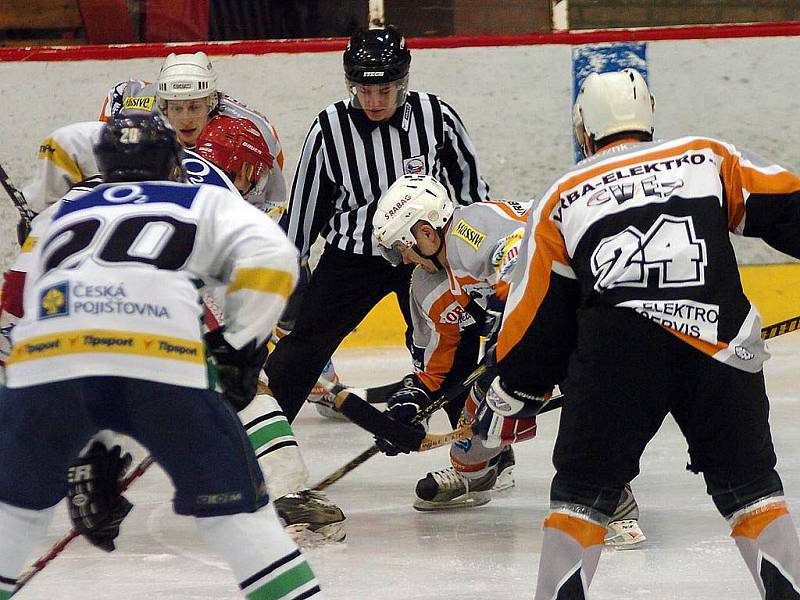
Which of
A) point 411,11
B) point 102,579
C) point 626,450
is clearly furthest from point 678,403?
point 411,11

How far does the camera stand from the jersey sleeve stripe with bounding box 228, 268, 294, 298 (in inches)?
79.8

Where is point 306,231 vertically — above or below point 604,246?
below

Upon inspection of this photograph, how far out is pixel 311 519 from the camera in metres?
3.25

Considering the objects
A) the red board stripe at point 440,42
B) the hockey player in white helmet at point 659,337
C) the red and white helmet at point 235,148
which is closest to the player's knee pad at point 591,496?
the hockey player in white helmet at point 659,337

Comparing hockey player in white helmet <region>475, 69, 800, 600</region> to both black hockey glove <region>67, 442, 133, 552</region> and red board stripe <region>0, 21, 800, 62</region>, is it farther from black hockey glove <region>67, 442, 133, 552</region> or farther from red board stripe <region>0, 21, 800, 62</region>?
red board stripe <region>0, 21, 800, 62</region>

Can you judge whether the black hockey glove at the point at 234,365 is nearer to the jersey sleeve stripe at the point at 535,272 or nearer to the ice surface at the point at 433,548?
the jersey sleeve stripe at the point at 535,272

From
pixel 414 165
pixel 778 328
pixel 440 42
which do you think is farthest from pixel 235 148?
pixel 440 42

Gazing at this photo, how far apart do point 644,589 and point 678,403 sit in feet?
2.19

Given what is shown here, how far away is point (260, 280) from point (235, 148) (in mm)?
1505

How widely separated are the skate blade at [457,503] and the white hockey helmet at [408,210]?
2.30 ft

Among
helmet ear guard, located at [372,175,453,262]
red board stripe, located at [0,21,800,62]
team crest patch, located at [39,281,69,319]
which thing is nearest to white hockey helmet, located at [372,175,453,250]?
helmet ear guard, located at [372,175,453,262]

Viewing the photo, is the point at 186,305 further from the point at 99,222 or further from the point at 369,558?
the point at 369,558

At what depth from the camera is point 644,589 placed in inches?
109

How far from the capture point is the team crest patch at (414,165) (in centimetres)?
392
